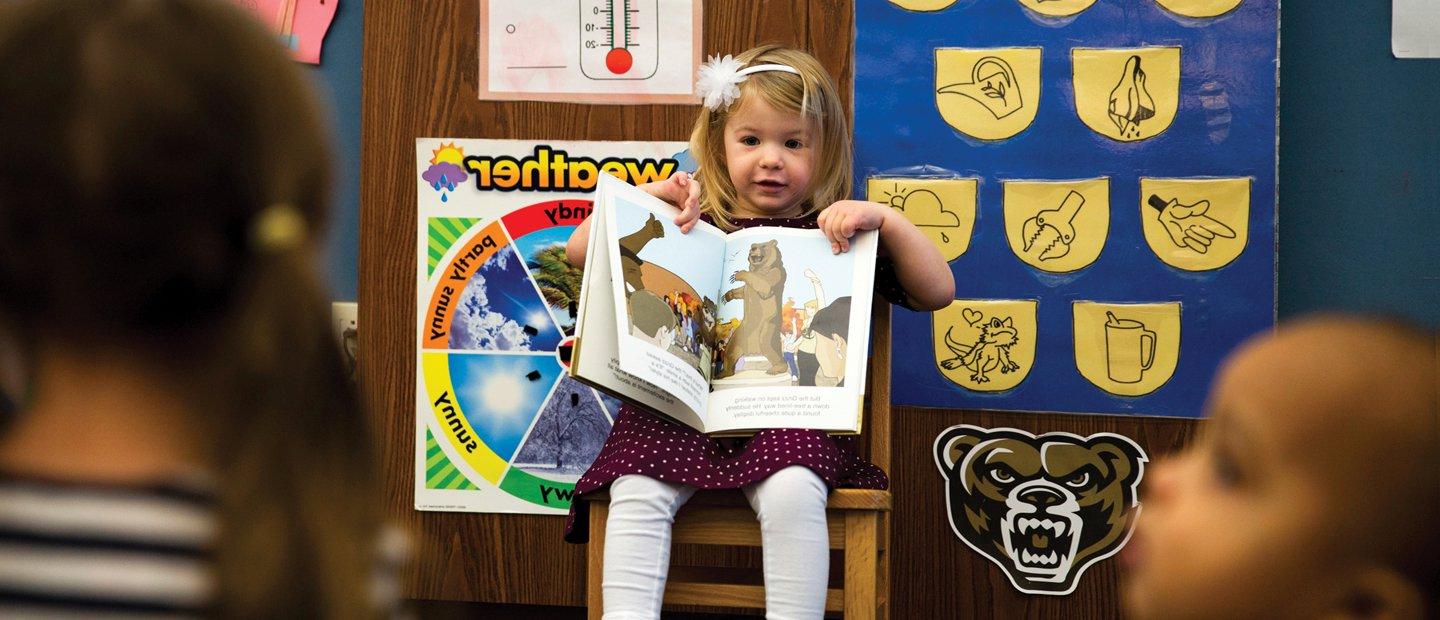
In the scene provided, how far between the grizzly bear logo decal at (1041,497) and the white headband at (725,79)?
595 mm

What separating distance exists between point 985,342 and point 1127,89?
418mm

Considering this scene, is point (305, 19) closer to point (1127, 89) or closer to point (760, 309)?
point (760, 309)

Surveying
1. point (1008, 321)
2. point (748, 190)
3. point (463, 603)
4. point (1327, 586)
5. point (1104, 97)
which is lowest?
point (463, 603)

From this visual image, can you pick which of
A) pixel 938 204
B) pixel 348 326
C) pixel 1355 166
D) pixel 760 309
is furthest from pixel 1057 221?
pixel 348 326

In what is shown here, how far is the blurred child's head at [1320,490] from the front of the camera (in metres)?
0.59

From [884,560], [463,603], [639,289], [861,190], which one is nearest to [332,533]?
[639,289]

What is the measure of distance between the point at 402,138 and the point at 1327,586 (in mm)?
1655

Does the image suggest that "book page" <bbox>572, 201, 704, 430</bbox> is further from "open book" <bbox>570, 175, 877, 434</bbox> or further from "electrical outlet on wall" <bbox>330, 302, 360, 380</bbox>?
"electrical outlet on wall" <bbox>330, 302, 360, 380</bbox>

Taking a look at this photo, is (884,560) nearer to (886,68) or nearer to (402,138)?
(886,68)

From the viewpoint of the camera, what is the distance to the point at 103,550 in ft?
1.71

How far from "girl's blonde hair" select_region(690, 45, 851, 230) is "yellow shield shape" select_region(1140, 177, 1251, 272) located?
456mm

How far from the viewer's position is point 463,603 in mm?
2023

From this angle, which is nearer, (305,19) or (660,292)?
(660,292)

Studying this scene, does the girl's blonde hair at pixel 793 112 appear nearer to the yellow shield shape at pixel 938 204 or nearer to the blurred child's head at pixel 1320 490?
the yellow shield shape at pixel 938 204
